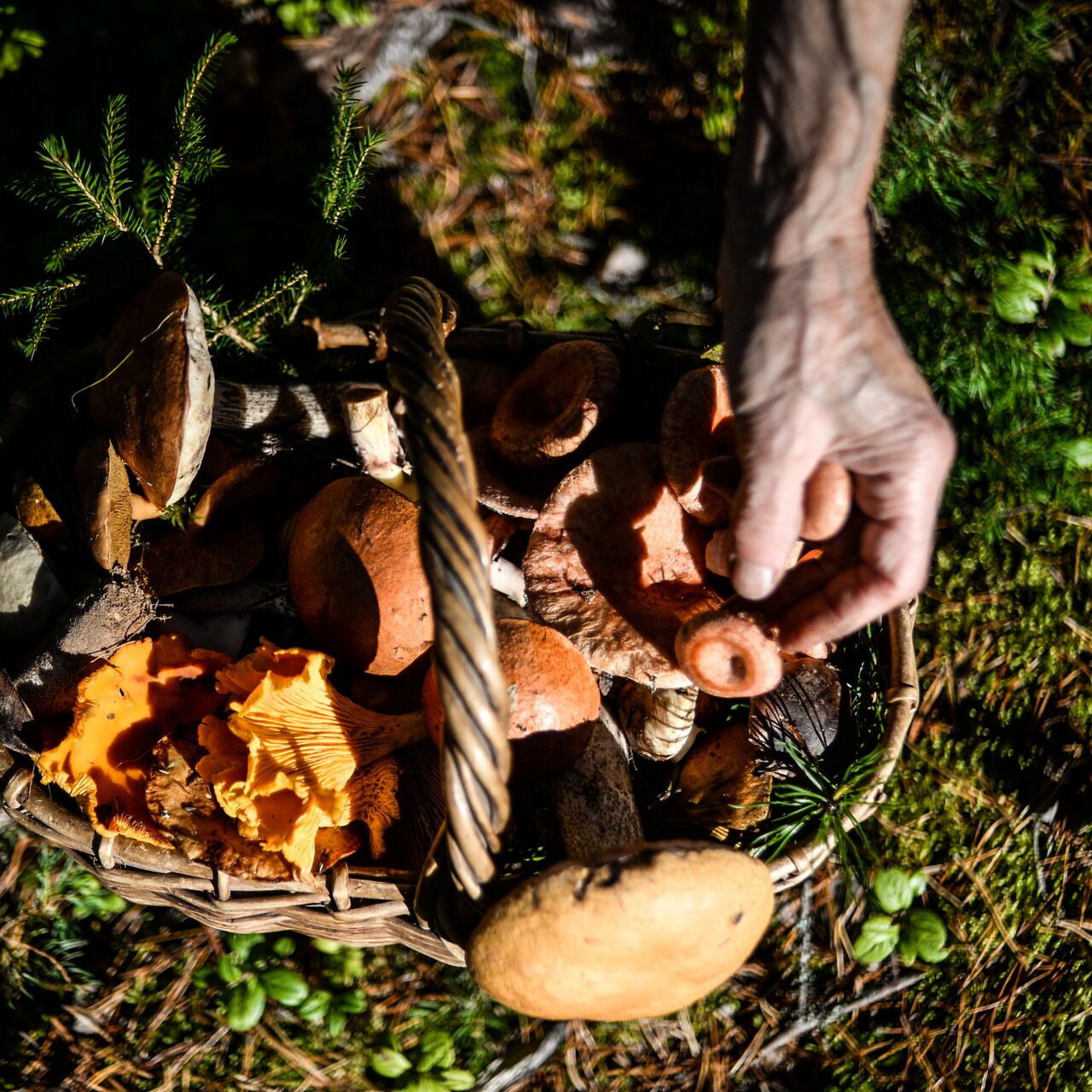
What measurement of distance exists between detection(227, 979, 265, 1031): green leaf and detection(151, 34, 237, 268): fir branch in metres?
2.59

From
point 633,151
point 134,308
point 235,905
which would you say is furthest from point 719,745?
point 633,151

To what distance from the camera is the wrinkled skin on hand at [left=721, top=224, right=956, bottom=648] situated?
1664 mm

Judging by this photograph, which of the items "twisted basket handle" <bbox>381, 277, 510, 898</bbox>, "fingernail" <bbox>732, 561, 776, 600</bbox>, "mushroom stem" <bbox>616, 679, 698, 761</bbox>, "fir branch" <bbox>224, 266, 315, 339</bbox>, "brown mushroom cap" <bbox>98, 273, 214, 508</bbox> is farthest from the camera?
"fir branch" <bbox>224, 266, 315, 339</bbox>

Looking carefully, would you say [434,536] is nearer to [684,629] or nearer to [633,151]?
[684,629]

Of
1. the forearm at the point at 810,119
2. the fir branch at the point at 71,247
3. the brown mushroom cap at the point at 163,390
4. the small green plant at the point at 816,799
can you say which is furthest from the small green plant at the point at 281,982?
the forearm at the point at 810,119

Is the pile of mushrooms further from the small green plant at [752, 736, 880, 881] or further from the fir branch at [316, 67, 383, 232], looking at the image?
the fir branch at [316, 67, 383, 232]

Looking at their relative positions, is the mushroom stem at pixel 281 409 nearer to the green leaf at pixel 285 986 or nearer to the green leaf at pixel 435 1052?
the green leaf at pixel 285 986

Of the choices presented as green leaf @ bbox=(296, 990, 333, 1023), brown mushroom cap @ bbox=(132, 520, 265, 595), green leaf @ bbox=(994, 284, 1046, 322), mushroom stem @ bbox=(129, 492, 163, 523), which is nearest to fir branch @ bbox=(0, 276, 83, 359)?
mushroom stem @ bbox=(129, 492, 163, 523)

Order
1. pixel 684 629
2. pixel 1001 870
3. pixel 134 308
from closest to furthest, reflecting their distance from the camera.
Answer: pixel 684 629 < pixel 134 308 < pixel 1001 870

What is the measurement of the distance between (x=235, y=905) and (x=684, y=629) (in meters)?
1.44

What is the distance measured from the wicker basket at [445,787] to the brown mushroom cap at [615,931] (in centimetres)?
14

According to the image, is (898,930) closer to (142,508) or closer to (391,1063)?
(391,1063)

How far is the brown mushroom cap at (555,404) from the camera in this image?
245cm

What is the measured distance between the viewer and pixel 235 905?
2199 mm
